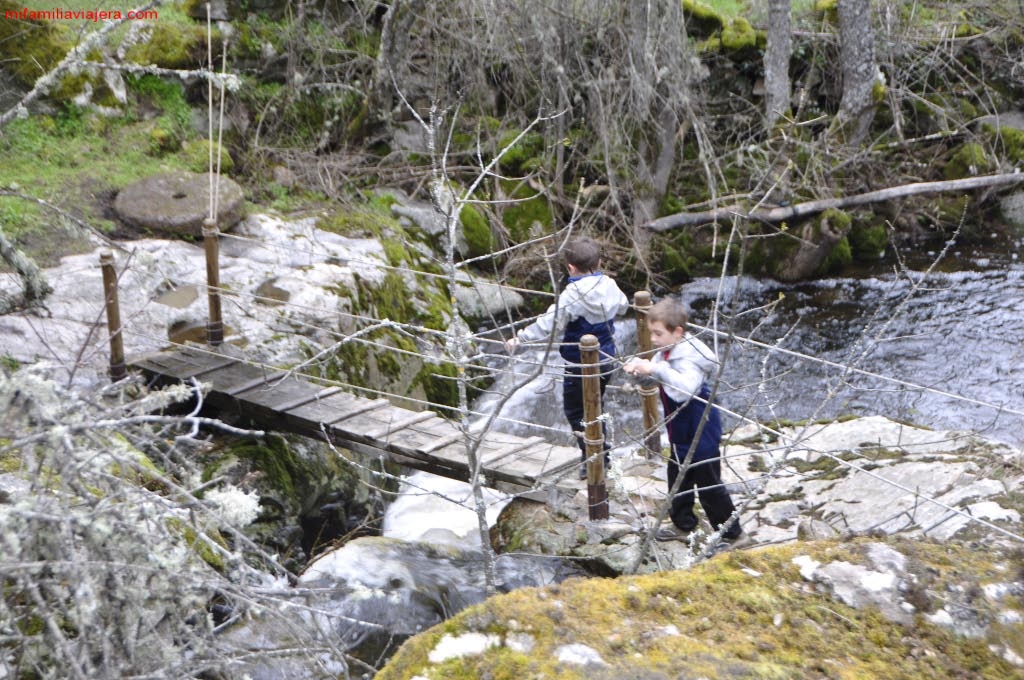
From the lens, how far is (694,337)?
4031mm

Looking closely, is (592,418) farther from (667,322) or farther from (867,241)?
(867,241)

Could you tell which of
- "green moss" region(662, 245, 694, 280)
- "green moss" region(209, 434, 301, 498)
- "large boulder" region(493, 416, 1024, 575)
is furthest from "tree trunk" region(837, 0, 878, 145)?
"green moss" region(209, 434, 301, 498)

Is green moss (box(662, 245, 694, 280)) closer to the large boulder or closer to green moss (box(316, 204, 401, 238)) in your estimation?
green moss (box(316, 204, 401, 238))

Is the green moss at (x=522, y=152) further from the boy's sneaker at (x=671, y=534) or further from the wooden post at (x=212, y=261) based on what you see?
the boy's sneaker at (x=671, y=534)

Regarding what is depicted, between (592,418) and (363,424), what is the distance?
156cm

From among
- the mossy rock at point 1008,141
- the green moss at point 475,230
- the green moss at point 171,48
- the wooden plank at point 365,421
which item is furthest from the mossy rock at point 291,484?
the mossy rock at point 1008,141

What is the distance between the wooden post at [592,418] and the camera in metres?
4.30

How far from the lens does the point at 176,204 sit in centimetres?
785

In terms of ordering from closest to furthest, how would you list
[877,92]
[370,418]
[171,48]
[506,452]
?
[506,452], [370,418], [171,48], [877,92]

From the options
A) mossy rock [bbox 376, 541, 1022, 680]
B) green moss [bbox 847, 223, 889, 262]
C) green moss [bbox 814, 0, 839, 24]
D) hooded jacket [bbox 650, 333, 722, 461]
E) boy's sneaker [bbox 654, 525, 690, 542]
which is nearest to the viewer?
mossy rock [bbox 376, 541, 1022, 680]

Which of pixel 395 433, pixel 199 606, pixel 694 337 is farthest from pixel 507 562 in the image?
pixel 199 606

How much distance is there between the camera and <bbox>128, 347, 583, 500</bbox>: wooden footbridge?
187 inches

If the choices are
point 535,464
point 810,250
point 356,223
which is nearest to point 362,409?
point 535,464

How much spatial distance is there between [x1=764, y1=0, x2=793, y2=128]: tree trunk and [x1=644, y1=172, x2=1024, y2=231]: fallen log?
1060mm
